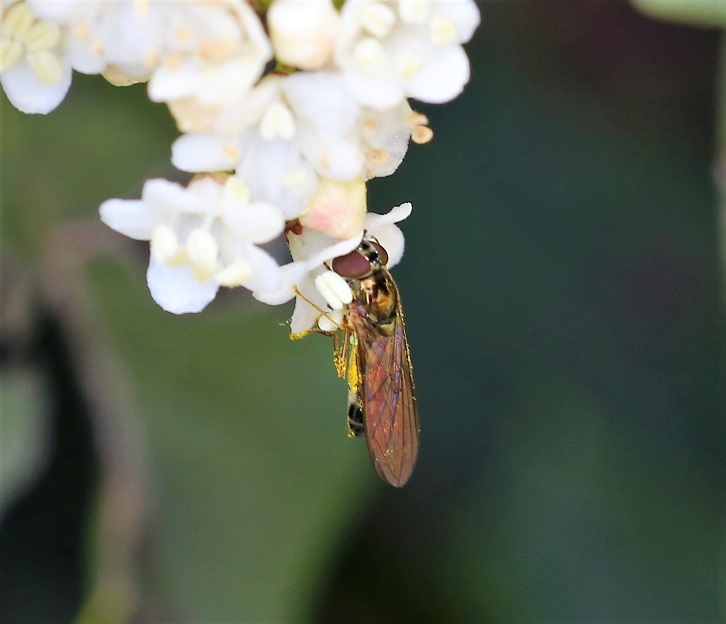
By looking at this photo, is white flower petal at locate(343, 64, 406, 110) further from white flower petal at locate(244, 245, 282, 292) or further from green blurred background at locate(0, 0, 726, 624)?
green blurred background at locate(0, 0, 726, 624)

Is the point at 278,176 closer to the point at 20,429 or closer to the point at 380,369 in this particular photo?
the point at 380,369

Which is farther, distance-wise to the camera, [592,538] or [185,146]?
[592,538]

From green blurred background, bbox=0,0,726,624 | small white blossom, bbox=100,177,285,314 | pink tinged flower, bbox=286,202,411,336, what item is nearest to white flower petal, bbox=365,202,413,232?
pink tinged flower, bbox=286,202,411,336

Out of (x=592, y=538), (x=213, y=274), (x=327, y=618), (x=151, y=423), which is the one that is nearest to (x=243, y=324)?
(x=151, y=423)

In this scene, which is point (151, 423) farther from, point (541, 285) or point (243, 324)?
point (541, 285)

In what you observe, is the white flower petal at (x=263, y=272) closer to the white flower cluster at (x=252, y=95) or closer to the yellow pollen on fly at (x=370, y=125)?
the white flower cluster at (x=252, y=95)

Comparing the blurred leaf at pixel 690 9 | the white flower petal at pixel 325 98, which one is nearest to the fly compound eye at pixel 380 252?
the white flower petal at pixel 325 98

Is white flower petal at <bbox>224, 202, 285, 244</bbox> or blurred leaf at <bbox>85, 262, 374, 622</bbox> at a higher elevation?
white flower petal at <bbox>224, 202, 285, 244</bbox>
